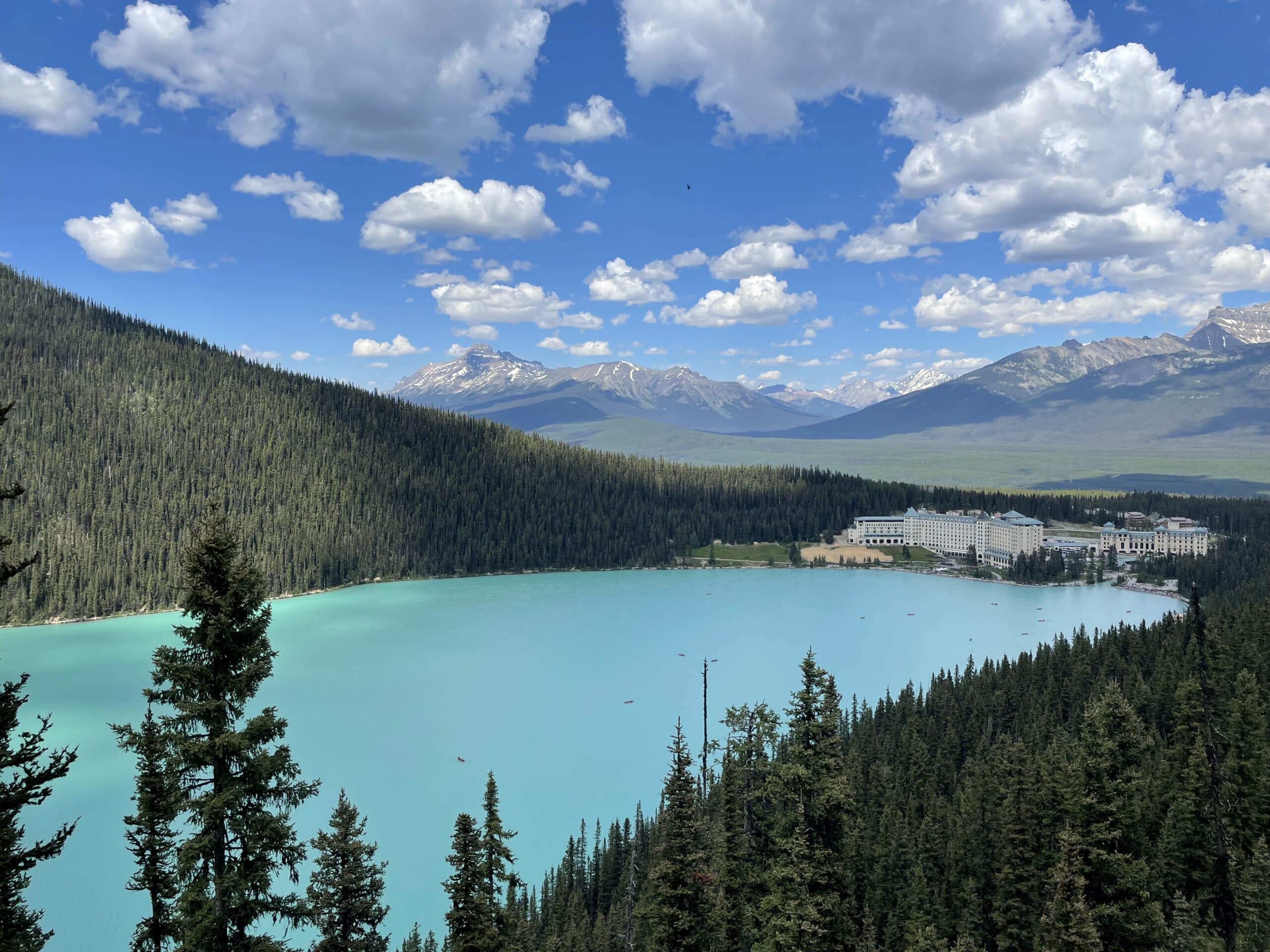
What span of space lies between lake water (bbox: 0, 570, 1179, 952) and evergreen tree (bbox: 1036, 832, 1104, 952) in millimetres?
22469

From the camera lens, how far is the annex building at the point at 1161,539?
12050 centimetres

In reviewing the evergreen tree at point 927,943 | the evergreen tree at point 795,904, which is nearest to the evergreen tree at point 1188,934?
the evergreen tree at point 927,943

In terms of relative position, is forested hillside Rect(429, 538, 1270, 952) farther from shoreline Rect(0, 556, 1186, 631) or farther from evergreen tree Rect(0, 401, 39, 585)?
shoreline Rect(0, 556, 1186, 631)

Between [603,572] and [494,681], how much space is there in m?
66.0

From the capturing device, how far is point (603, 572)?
4995 inches

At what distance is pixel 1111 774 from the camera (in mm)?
17547

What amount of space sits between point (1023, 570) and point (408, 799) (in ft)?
338

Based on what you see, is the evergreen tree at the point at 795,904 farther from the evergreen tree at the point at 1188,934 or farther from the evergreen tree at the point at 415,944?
the evergreen tree at the point at 415,944

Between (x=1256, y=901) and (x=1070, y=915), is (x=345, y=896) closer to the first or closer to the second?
(x=1070, y=915)

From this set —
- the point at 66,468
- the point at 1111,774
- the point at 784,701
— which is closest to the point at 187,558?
the point at 1111,774

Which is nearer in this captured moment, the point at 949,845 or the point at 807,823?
the point at 807,823

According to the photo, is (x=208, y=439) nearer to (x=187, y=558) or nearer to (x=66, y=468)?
(x=66, y=468)

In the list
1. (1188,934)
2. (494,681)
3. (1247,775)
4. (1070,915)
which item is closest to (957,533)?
(494,681)

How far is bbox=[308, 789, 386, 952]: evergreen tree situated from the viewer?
1185cm
